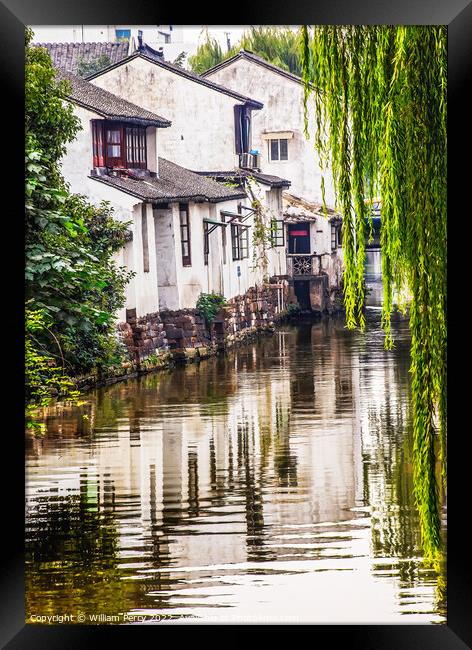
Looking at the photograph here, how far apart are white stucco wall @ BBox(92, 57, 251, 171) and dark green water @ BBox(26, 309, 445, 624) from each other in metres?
1.23

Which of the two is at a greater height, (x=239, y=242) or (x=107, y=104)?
(x=107, y=104)

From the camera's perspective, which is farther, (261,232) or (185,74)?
(261,232)

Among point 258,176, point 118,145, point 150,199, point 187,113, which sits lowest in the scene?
point 150,199

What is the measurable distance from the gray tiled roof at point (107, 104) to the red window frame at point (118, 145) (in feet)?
0.21

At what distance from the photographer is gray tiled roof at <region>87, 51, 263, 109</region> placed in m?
7.03

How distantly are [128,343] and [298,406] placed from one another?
1.13 m

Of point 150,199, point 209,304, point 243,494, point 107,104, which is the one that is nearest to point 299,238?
point 209,304

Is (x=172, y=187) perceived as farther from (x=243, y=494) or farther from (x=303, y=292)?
(x=243, y=494)

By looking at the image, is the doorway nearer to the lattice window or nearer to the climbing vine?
the lattice window

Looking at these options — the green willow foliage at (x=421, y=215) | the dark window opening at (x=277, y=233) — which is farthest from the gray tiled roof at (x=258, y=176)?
the green willow foliage at (x=421, y=215)

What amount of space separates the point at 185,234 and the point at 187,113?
2.57 feet

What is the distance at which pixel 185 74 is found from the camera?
24.3 ft

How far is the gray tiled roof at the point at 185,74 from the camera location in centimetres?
703
